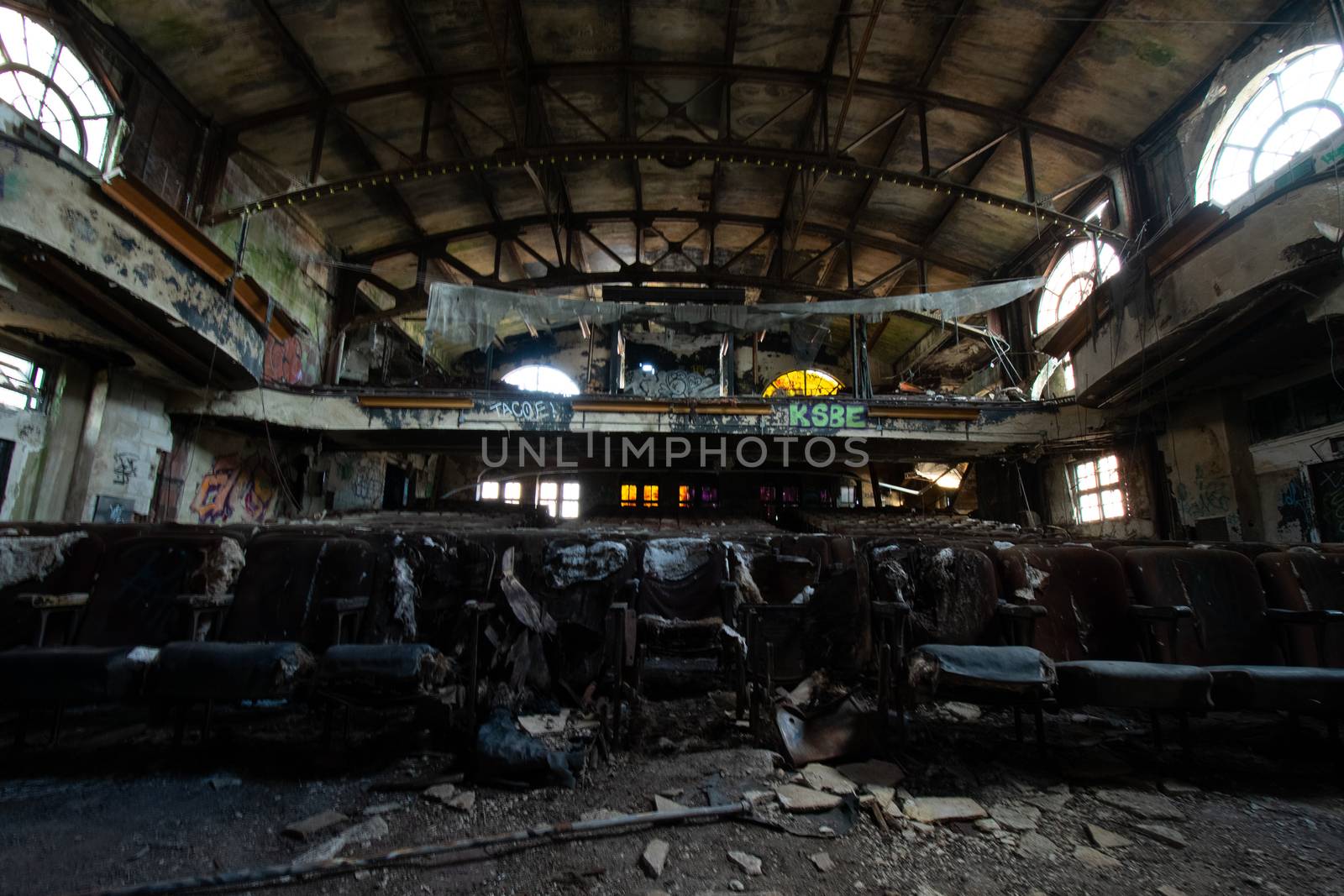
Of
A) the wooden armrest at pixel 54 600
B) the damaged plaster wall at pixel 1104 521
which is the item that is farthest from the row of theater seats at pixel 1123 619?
the damaged plaster wall at pixel 1104 521

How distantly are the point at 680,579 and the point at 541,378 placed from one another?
12271 millimetres

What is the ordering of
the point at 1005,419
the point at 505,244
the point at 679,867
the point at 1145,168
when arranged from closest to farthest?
the point at 679,867
the point at 1145,168
the point at 1005,419
the point at 505,244

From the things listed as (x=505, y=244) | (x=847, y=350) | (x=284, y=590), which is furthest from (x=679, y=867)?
(x=847, y=350)

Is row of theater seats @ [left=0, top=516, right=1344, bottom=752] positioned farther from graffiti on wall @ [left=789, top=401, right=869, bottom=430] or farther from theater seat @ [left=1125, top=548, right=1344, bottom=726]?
graffiti on wall @ [left=789, top=401, right=869, bottom=430]

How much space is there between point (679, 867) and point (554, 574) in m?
1.76

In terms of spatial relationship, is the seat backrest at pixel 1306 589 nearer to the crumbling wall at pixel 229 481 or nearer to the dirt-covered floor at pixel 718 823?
the dirt-covered floor at pixel 718 823

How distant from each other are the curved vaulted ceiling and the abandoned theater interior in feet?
0.24

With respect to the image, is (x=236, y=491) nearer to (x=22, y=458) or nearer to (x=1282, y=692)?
(x=22, y=458)

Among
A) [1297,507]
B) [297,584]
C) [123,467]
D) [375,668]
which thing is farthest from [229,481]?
[1297,507]

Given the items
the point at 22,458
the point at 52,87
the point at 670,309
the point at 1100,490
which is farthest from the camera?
the point at 670,309

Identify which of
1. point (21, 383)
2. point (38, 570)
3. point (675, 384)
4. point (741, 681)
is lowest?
point (741, 681)

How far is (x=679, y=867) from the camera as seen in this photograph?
1.67 metres

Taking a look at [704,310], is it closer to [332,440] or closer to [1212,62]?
[332,440]

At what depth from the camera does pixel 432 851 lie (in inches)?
66.3
